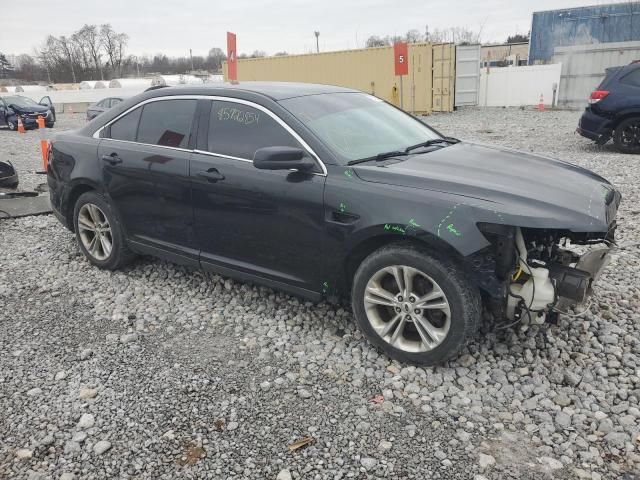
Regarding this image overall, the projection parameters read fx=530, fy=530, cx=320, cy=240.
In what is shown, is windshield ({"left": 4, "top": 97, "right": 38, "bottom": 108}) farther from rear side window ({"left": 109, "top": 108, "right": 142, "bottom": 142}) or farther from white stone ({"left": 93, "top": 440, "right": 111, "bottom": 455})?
white stone ({"left": 93, "top": 440, "right": 111, "bottom": 455})

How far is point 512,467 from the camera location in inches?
98.4

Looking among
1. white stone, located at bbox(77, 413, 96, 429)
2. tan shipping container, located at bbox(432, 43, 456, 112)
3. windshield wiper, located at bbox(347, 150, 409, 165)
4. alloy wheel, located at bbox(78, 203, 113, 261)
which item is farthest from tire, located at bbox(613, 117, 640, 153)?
tan shipping container, located at bbox(432, 43, 456, 112)

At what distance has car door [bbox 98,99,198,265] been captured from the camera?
4172 mm

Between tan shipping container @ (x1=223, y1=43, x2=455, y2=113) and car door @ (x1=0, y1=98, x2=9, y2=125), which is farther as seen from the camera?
tan shipping container @ (x1=223, y1=43, x2=455, y2=113)

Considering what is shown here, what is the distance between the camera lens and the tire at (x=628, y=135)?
10.0 meters

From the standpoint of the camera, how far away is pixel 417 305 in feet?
10.5

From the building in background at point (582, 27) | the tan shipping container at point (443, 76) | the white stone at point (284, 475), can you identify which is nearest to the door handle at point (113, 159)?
the white stone at point (284, 475)

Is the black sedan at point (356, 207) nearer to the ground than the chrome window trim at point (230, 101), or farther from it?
nearer to the ground

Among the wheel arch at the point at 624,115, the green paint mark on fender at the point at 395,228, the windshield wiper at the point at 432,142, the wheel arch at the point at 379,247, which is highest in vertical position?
the windshield wiper at the point at 432,142

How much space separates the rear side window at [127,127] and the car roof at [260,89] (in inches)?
11.3

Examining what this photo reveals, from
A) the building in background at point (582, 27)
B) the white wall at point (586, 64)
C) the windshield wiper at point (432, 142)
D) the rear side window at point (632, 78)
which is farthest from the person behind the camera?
the building in background at point (582, 27)

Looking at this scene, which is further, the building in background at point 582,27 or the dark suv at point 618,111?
the building in background at point 582,27

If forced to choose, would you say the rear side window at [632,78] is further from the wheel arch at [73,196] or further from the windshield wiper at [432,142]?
the wheel arch at [73,196]

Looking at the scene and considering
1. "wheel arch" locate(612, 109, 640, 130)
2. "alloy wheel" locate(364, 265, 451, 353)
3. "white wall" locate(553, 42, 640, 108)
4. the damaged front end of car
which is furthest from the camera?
"white wall" locate(553, 42, 640, 108)
